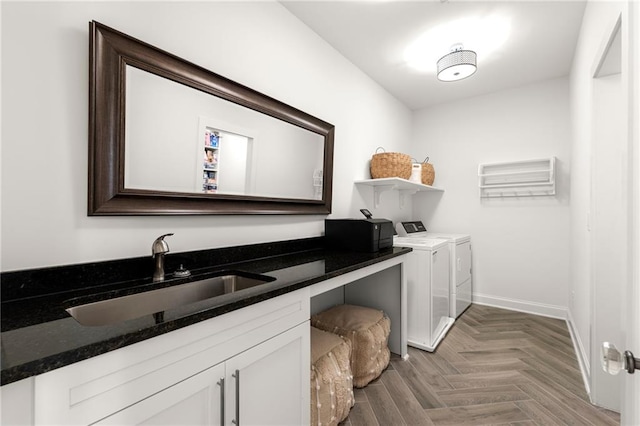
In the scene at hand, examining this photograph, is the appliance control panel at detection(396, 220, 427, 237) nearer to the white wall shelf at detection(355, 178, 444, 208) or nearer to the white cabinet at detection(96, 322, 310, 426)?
the white wall shelf at detection(355, 178, 444, 208)

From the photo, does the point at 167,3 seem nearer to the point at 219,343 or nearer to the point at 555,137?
the point at 219,343

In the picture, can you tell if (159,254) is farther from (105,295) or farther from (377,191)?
(377,191)

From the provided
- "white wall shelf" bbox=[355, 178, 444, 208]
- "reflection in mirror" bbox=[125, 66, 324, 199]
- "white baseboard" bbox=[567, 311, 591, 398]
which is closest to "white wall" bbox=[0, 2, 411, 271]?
"reflection in mirror" bbox=[125, 66, 324, 199]

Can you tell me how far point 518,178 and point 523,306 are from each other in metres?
1.45

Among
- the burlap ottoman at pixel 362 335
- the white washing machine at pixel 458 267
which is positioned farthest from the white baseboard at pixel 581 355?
the burlap ottoman at pixel 362 335

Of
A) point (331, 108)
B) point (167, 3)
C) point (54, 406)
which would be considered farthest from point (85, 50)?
point (331, 108)

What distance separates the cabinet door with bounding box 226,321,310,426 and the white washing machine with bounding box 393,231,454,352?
1.40 metres

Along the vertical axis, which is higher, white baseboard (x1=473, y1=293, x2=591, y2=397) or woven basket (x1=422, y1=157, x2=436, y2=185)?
woven basket (x1=422, y1=157, x2=436, y2=185)

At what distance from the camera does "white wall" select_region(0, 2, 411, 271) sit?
1008 millimetres

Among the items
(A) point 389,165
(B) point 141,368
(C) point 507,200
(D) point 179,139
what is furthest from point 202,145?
(C) point 507,200

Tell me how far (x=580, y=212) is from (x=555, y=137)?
1.30m

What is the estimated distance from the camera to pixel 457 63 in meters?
2.40

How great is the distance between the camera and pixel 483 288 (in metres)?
3.57

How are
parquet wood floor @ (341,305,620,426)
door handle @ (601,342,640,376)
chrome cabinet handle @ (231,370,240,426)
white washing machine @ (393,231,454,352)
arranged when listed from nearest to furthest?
door handle @ (601,342,640,376)
chrome cabinet handle @ (231,370,240,426)
parquet wood floor @ (341,305,620,426)
white washing machine @ (393,231,454,352)
